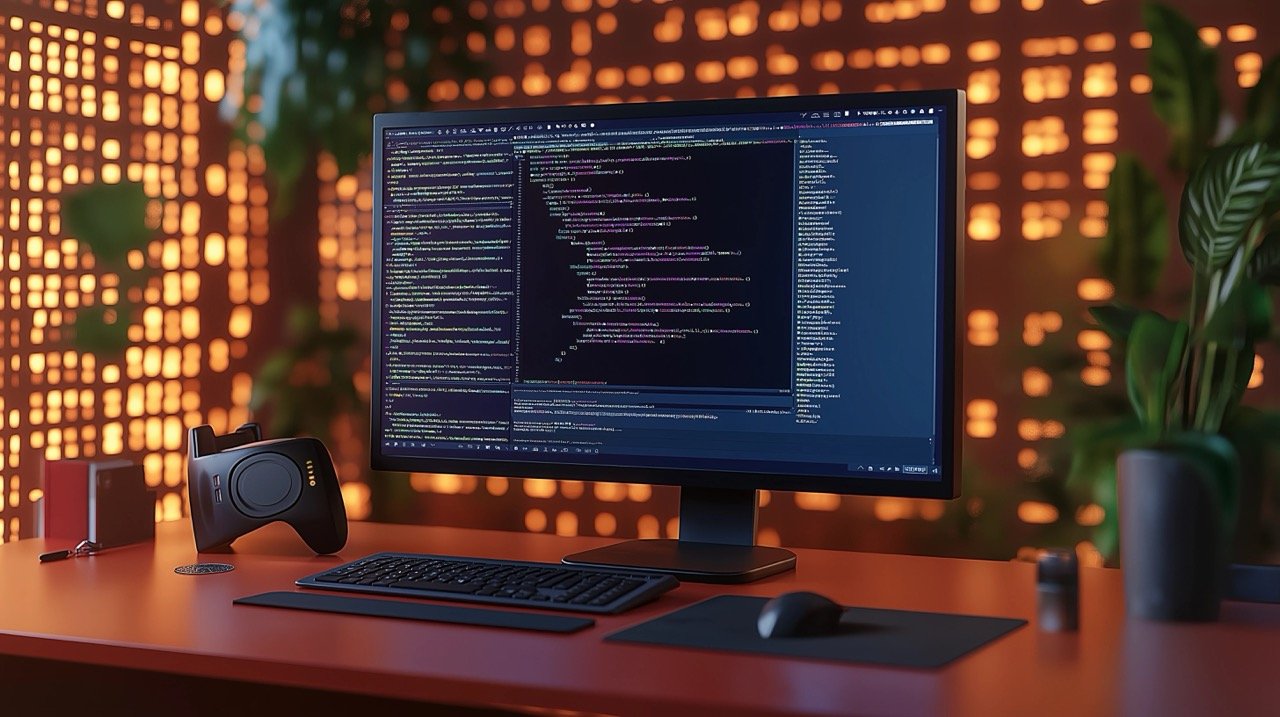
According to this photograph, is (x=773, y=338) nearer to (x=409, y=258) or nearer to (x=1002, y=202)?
(x=409, y=258)

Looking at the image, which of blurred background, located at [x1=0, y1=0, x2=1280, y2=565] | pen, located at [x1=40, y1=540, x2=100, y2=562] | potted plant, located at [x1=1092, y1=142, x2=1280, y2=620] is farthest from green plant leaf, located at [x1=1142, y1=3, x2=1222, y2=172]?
pen, located at [x1=40, y1=540, x2=100, y2=562]

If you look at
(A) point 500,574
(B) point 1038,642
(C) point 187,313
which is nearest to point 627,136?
(A) point 500,574

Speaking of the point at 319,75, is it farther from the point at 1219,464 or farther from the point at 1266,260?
the point at 1219,464

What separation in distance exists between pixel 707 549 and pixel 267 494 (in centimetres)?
52

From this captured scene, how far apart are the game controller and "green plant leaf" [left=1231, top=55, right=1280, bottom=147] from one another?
1284mm

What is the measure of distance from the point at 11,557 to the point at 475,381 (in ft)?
1.82

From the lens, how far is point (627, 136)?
141 cm

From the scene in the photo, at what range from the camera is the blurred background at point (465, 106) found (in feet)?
6.03

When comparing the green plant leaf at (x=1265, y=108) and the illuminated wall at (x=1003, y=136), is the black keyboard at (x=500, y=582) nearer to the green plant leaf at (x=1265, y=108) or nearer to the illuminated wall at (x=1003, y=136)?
the illuminated wall at (x=1003, y=136)

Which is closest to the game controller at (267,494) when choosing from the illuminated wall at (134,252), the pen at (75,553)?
the pen at (75,553)

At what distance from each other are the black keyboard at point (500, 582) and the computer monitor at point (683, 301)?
124mm

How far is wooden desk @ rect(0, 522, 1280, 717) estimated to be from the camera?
2.89 ft

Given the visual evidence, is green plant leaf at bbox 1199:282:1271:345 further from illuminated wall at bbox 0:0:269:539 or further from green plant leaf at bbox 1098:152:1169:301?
illuminated wall at bbox 0:0:269:539

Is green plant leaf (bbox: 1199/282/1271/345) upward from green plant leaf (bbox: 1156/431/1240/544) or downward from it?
upward
